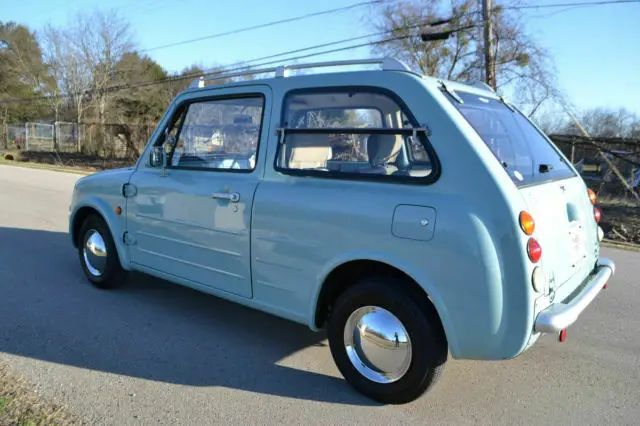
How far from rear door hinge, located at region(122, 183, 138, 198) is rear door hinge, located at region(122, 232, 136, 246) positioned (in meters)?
0.37

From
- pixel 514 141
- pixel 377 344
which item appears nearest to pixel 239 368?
pixel 377 344

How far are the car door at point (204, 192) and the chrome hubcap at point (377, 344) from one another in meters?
0.92

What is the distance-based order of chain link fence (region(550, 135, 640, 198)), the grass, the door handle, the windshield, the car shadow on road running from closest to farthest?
the grass
the windshield
the car shadow on road
the door handle
chain link fence (region(550, 135, 640, 198))

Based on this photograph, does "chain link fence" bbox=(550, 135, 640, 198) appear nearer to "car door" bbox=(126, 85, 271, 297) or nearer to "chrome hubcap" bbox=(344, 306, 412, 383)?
"car door" bbox=(126, 85, 271, 297)

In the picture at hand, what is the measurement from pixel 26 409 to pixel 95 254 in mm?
2450

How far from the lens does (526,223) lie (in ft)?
Result: 8.79

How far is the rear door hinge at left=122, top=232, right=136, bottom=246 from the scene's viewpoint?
4702mm

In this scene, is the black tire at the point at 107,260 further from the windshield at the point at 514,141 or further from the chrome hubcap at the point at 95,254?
the windshield at the point at 514,141

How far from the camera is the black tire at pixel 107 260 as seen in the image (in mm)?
5000

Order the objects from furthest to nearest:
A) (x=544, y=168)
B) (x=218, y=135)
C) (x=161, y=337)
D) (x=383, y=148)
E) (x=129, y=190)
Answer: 1. (x=129, y=190)
2. (x=218, y=135)
3. (x=161, y=337)
4. (x=544, y=168)
5. (x=383, y=148)

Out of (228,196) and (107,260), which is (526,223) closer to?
(228,196)

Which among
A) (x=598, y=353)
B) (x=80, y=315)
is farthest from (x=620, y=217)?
(x=80, y=315)

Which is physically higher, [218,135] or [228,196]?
[218,135]

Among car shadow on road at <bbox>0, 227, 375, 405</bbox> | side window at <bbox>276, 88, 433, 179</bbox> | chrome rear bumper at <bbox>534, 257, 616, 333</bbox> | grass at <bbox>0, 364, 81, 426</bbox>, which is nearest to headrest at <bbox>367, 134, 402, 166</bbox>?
side window at <bbox>276, 88, 433, 179</bbox>
